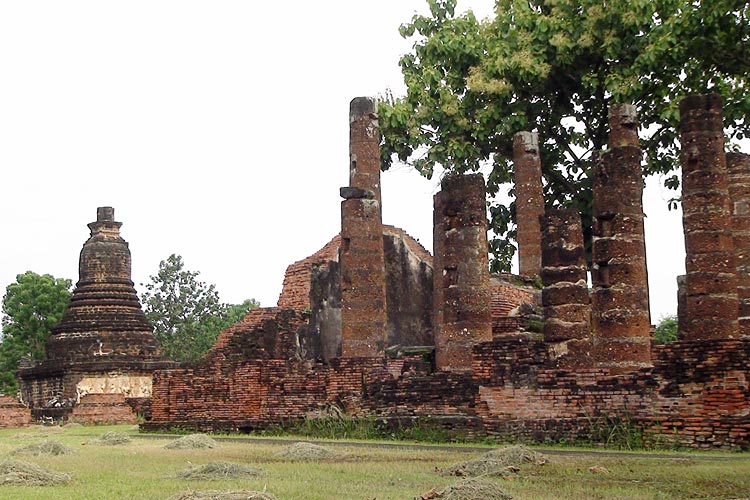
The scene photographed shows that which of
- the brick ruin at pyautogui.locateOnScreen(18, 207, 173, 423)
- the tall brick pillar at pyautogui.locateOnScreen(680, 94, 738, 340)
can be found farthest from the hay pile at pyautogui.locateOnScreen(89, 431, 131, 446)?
the brick ruin at pyautogui.locateOnScreen(18, 207, 173, 423)

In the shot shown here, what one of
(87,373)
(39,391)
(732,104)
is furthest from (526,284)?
(39,391)

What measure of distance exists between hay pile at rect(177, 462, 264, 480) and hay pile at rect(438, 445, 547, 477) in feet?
6.29

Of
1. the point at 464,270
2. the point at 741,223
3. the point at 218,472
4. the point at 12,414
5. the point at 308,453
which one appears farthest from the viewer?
the point at 12,414

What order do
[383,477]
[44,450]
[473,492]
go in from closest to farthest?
[473,492] → [383,477] → [44,450]

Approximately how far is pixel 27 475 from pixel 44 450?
4178 millimetres

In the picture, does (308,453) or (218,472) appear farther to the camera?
(308,453)

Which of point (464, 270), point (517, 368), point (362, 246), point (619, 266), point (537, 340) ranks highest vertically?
point (362, 246)

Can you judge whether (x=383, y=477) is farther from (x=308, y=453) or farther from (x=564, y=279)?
(x=564, y=279)

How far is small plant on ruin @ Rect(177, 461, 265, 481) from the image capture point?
10.9 m

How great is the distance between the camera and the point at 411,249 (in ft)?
88.0

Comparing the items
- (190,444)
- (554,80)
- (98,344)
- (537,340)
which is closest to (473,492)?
(190,444)

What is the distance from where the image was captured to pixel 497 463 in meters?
11.6

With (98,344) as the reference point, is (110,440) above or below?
below

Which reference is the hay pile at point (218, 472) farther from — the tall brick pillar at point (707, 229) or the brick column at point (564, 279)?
the tall brick pillar at point (707, 229)
